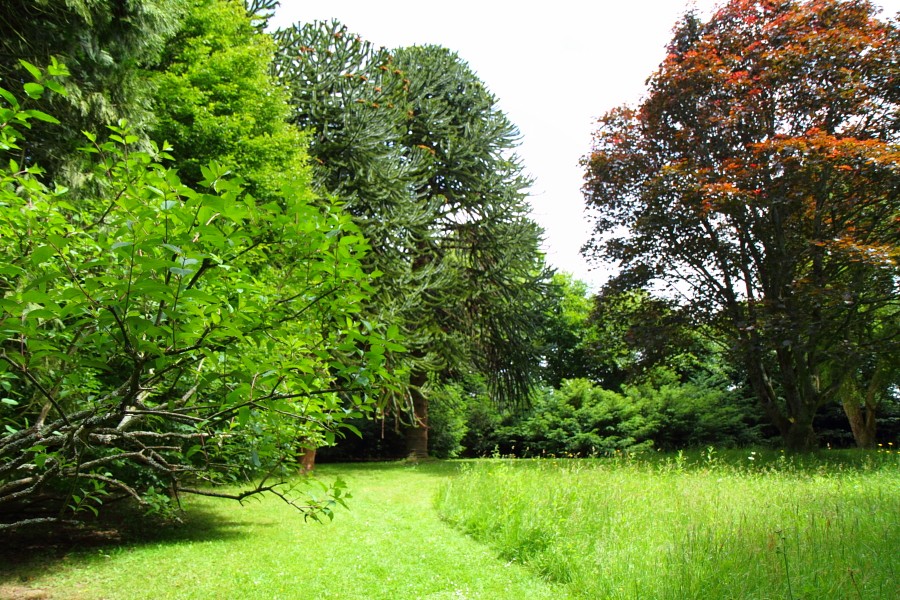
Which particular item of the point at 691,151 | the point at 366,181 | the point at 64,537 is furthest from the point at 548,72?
the point at 691,151

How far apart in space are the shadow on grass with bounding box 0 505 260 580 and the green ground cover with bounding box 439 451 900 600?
3273mm

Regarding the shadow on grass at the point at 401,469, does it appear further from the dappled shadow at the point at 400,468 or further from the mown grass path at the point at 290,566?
the mown grass path at the point at 290,566

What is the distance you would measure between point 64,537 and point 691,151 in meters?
14.0

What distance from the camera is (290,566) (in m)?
5.29

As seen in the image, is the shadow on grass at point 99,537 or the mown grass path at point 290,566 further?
the shadow on grass at point 99,537

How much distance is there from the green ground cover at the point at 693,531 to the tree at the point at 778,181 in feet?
12.9

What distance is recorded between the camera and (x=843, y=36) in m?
11.0

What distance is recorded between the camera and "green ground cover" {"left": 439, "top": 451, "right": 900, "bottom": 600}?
12.2 feet

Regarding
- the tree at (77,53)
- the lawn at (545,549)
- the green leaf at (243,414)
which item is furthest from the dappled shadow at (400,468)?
the green leaf at (243,414)

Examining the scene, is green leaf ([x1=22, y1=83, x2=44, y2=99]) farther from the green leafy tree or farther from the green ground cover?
the green leafy tree

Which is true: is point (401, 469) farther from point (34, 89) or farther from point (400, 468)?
point (34, 89)

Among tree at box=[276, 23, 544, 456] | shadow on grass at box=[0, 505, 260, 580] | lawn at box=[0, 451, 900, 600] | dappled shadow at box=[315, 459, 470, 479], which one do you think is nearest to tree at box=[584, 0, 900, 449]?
tree at box=[276, 23, 544, 456]

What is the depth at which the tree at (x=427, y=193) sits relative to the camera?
11.5 metres

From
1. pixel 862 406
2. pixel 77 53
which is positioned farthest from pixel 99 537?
pixel 862 406
